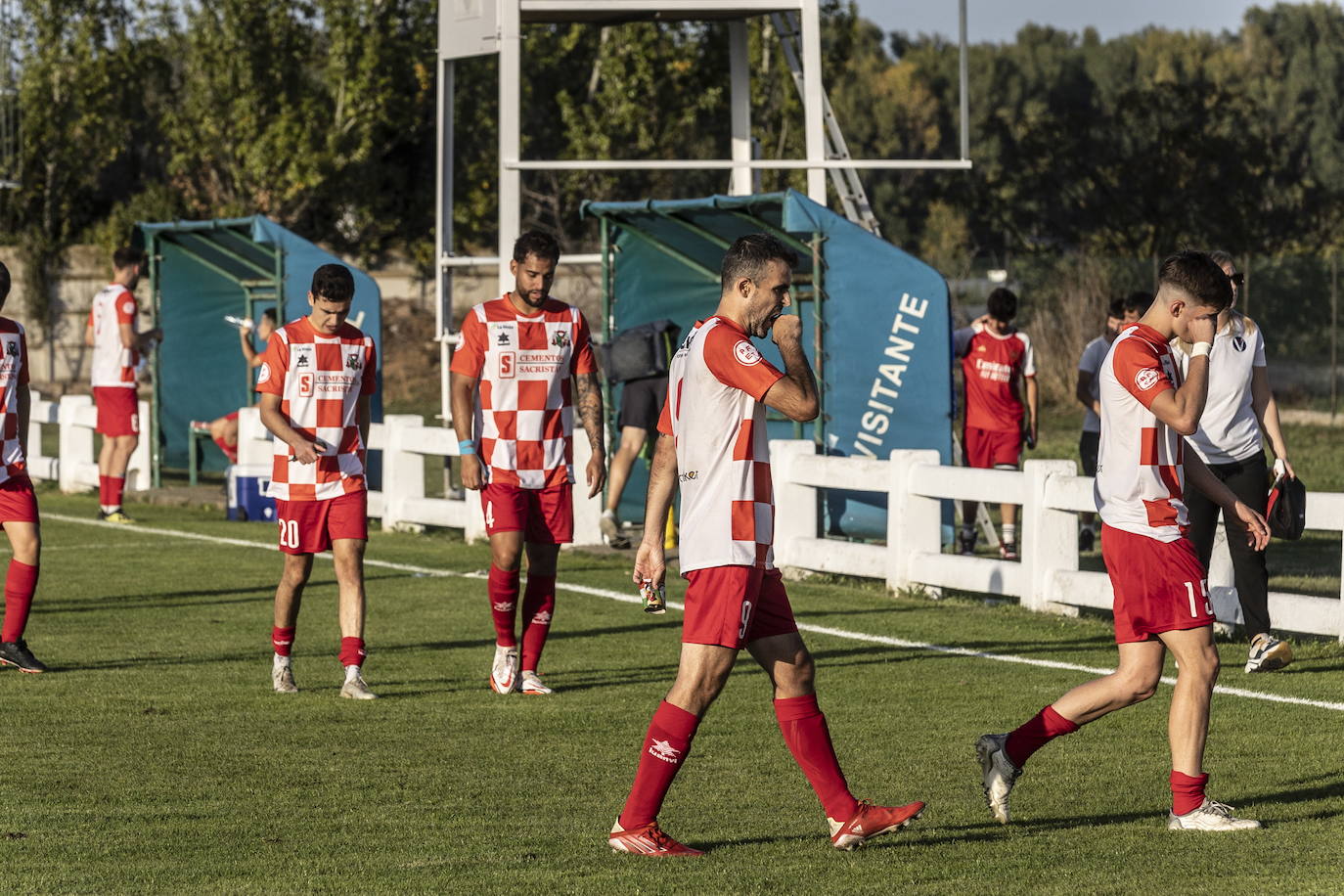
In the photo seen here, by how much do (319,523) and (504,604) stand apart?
95 cm

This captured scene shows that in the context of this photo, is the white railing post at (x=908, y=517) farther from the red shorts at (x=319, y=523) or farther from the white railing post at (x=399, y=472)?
the white railing post at (x=399, y=472)

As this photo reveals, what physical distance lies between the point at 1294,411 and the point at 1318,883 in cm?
2531

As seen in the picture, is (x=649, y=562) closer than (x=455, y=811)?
Yes

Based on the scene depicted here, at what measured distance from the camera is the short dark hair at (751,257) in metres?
6.15

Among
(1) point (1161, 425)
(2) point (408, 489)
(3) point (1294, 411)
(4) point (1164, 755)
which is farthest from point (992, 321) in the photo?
(3) point (1294, 411)

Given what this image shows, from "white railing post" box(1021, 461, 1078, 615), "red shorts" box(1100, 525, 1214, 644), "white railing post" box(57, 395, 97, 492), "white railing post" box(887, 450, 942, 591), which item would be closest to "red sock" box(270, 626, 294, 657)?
"red shorts" box(1100, 525, 1214, 644)

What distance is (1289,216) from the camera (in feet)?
165

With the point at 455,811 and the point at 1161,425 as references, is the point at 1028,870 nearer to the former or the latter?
the point at 1161,425

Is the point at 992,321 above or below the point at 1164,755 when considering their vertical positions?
above

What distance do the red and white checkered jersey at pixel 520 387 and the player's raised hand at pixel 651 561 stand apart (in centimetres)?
332

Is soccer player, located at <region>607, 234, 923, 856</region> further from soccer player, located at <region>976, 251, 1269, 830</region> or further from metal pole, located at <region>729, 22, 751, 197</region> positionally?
metal pole, located at <region>729, 22, 751, 197</region>

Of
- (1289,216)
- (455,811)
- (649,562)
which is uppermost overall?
(1289,216)

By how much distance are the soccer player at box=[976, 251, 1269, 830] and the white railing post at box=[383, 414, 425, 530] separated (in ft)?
37.2

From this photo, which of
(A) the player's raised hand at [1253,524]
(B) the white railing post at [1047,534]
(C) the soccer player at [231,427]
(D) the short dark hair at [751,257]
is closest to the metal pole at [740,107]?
(C) the soccer player at [231,427]
